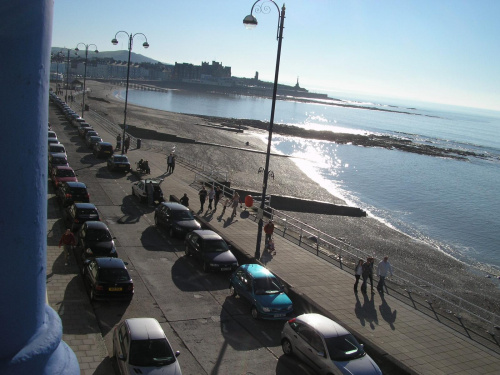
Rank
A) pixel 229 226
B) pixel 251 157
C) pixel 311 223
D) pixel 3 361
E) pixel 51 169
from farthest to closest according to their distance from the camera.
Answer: pixel 251 157 < pixel 311 223 < pixel 51 169 < pixel 229 226 < pixel 3 361

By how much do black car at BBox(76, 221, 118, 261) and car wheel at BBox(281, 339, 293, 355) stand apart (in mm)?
7538

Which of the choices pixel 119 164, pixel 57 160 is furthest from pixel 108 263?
pixel 119 164

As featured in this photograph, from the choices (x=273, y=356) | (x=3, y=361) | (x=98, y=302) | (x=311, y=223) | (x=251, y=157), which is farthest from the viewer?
(x=251, y=157)

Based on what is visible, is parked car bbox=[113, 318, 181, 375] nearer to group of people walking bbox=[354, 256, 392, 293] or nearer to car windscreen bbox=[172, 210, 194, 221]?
group of people walking bbox=[354, 256, 392, 293]

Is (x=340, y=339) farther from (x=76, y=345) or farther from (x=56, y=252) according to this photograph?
(x=56, y=252)

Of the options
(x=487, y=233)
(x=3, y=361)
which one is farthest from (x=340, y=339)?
(x=487, y=233)

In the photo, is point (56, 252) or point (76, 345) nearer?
point (76, 345)

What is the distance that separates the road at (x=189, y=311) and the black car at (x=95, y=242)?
105 cm

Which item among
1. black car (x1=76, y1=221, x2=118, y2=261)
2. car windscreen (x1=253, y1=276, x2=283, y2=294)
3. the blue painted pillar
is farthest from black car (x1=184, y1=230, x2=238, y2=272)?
the blue painted pillar

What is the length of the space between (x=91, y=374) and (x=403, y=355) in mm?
7755

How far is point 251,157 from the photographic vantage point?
2472 inches

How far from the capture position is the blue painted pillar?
6.95 ft

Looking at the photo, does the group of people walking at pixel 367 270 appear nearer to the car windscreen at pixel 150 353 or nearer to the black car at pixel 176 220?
the black car at pixel 176 220

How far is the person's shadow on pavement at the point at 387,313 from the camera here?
1463cm
